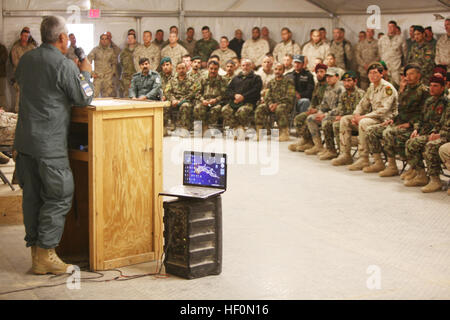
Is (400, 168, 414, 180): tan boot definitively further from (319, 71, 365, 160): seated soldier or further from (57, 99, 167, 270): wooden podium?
(57, 99, 167, 270): wooden podium

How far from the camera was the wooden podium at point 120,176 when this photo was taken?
4.00 meters

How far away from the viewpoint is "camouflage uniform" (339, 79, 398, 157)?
25.2ft

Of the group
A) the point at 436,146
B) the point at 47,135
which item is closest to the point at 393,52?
the point at 436,146

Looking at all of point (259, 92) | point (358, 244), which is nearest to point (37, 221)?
point (358, 244)

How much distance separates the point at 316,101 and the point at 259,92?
1437 millimetres

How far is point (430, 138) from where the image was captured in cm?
665

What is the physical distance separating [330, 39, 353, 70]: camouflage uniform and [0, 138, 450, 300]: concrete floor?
552cm

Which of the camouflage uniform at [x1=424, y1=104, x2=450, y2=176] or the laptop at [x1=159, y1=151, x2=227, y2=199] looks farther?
the camouflage uniform at [x1=424, y1=104, x2=450, y2=176]

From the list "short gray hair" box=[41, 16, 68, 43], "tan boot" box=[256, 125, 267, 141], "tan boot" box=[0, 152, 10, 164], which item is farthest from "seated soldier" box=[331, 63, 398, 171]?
"short gray hair" box=[41, 16, 68, 43]

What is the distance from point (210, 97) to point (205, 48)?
109 inches

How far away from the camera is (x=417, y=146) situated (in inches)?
266

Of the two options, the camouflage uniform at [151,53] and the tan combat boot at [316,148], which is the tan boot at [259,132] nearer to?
the tan combat boot at [316,148]

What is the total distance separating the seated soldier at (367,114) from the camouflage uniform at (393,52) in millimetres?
4144

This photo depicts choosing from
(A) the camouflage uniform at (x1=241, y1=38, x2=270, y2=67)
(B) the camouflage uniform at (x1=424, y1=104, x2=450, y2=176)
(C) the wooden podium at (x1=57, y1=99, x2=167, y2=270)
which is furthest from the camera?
(A) the camouflage uniform at (x1=241, y1=38, x2=270, y2=67)
